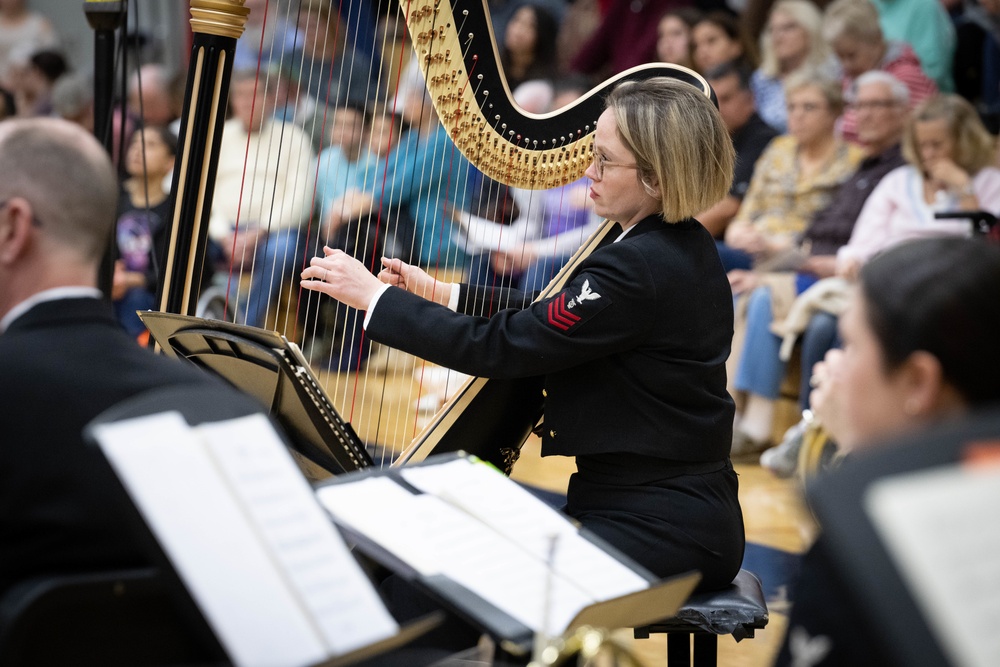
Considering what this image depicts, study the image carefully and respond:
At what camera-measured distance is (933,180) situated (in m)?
4.34

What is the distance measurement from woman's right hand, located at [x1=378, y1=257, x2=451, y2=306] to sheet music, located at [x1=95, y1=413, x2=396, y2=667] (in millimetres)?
1130

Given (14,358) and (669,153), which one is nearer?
(14,358)

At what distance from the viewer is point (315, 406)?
2020mm

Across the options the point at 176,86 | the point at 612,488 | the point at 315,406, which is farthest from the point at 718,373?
the point at 176,86

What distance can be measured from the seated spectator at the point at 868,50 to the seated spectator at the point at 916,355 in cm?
413

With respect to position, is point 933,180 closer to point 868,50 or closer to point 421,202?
point 868,50

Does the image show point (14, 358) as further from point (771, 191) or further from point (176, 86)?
point (176, 86)

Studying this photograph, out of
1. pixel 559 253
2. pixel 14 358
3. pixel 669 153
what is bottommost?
pixel 559 253

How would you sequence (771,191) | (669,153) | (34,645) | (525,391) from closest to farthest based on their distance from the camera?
(34,645) < (669,153) < (525,391) < (771,191)

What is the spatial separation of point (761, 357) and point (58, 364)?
354 centimetres

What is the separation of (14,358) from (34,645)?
1.04 ft

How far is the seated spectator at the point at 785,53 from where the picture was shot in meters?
5.55

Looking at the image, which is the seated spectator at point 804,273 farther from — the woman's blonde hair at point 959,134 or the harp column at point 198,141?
the harp column at point 198,141

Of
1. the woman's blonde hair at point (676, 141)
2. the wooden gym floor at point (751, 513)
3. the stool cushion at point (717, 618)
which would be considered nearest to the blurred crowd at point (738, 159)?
the wooden gym floor at point (751, 513)
